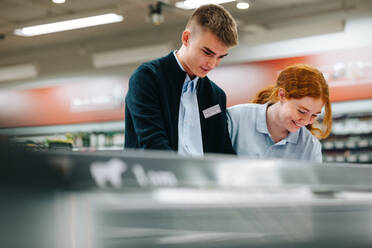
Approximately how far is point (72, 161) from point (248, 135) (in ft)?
5.65

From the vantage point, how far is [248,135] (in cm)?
218

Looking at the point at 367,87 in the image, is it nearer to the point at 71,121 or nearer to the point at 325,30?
the point at 325,30

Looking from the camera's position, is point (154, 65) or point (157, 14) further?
point (157, 14)

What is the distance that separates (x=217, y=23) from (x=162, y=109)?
1.17 feet

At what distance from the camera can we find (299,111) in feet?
7.04

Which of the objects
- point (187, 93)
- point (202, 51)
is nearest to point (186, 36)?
point (202, 51)

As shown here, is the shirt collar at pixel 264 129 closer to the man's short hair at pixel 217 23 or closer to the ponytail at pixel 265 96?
the ponytail at pixel 265 96

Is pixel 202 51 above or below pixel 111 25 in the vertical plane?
below

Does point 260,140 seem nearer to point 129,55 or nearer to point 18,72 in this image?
point 129,55

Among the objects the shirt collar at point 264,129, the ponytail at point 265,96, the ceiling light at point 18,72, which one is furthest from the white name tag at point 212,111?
the ceiling light at point 18,72

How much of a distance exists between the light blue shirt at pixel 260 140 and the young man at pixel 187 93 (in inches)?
14.1

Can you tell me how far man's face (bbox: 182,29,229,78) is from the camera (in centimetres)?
165

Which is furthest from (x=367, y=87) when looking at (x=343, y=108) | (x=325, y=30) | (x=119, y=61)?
(x=119, y=61)

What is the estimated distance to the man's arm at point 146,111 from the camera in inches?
57.4
